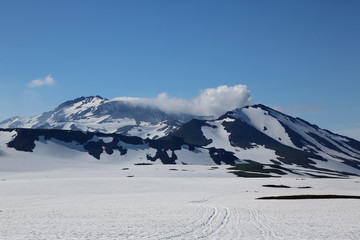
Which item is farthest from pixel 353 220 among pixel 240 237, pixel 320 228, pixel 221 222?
pixel 240 237

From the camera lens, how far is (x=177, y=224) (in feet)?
91.7

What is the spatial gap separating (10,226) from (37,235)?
5.84m

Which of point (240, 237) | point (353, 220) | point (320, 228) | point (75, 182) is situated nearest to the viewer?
point (240, 237)

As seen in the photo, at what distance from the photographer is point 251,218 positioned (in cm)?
3203

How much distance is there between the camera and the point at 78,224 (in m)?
28.4

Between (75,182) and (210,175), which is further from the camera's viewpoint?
(210,175)

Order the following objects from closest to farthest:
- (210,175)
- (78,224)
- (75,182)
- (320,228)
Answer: (320,228)
(78,224)
(75,182)
(210,175)

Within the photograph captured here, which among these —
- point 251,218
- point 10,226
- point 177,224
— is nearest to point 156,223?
point 177,224

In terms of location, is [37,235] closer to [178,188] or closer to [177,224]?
[177,224]

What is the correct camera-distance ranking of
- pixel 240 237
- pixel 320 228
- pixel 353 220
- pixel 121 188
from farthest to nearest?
pixel 121 188 → pixel 353 220 → pixel 320 228 → pixel 240 237

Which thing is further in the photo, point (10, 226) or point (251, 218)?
point (251, 218)

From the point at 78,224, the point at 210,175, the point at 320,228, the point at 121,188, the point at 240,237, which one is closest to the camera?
the point at 240,237

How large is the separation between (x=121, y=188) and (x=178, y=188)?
1195 centimetres

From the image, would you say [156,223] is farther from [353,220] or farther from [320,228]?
[353,220]
